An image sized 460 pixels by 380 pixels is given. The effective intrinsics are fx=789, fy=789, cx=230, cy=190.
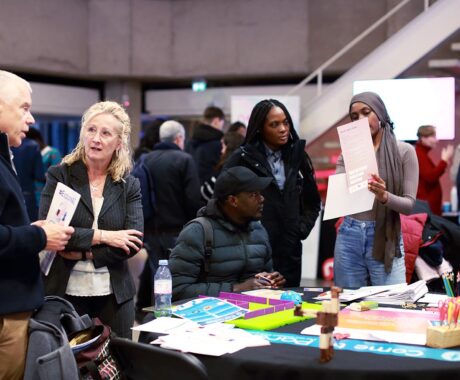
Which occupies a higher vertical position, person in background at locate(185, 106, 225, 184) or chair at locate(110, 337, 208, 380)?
person in background at locate(185, 106, 225, 184)

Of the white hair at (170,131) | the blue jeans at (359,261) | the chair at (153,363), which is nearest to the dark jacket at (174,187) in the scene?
the white hair at (170,131)

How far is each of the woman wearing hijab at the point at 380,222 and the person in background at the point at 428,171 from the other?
3.03m

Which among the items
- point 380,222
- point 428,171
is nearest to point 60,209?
point 380,222

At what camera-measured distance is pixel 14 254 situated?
251 centimetres

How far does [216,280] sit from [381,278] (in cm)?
93

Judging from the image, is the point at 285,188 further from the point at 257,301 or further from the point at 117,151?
the point at 257,301

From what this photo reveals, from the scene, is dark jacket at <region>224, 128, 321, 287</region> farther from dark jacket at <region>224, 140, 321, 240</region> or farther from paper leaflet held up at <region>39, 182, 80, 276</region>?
paper leaflet held up at <region>39, 182, 80, 276</region>

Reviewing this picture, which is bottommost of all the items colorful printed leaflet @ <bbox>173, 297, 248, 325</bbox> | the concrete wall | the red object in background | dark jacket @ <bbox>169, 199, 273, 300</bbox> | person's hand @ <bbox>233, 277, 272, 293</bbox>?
the red object in background

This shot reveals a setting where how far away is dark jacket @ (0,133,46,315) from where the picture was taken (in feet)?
8.22

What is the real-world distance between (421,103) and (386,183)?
4.88 feet

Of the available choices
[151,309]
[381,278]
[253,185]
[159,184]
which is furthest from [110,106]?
[159,184]

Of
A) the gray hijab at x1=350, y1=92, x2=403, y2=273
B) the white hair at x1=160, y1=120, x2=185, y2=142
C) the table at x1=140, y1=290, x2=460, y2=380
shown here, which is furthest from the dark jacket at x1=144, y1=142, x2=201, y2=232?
the table at x1=140, y1=290, x2=460, y2=380

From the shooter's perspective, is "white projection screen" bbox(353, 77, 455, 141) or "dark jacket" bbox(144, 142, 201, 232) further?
"dark jacket" bbox(144, 142, 201, 232)

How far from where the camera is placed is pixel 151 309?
298 cm
